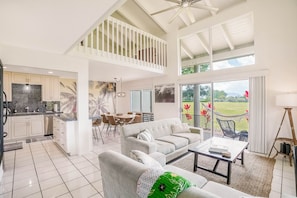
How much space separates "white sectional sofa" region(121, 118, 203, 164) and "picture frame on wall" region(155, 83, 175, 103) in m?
1.80

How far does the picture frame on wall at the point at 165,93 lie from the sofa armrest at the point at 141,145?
335cm

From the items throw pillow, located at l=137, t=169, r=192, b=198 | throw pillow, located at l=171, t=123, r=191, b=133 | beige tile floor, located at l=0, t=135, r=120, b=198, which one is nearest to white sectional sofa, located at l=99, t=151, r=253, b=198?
throw pillow, located at l=137, t=169, r=192, b=198

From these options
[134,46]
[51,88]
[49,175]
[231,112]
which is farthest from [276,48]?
[51,88]

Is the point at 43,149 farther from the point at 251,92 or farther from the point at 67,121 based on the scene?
the point at 251,92

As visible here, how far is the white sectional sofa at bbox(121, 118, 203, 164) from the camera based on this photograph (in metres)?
2.84

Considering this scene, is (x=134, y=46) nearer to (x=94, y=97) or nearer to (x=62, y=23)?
(x=62, y=23)

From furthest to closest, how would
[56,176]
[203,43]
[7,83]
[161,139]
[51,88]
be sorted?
[51,88] < [203,43] < [7,83] < [161,139] < [56,176]

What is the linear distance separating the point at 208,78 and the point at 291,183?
10.7 feet

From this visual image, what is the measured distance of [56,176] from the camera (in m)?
2.71

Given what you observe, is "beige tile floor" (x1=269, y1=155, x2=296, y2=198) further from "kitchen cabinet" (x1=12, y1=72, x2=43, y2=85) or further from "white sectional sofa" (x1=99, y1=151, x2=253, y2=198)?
"kitchen cabinet" (x1=12, y1=72, x2=43, y2=85)

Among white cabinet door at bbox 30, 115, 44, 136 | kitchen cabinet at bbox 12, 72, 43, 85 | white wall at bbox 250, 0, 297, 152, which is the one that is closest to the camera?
white wall at bbox 250, 0, 297, 152

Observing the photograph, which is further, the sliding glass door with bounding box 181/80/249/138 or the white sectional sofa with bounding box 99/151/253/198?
the sliding glass door with bounding box 181/80/249/138

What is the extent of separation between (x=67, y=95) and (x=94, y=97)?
1285 millimetres

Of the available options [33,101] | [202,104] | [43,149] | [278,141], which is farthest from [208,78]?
[33,101]
